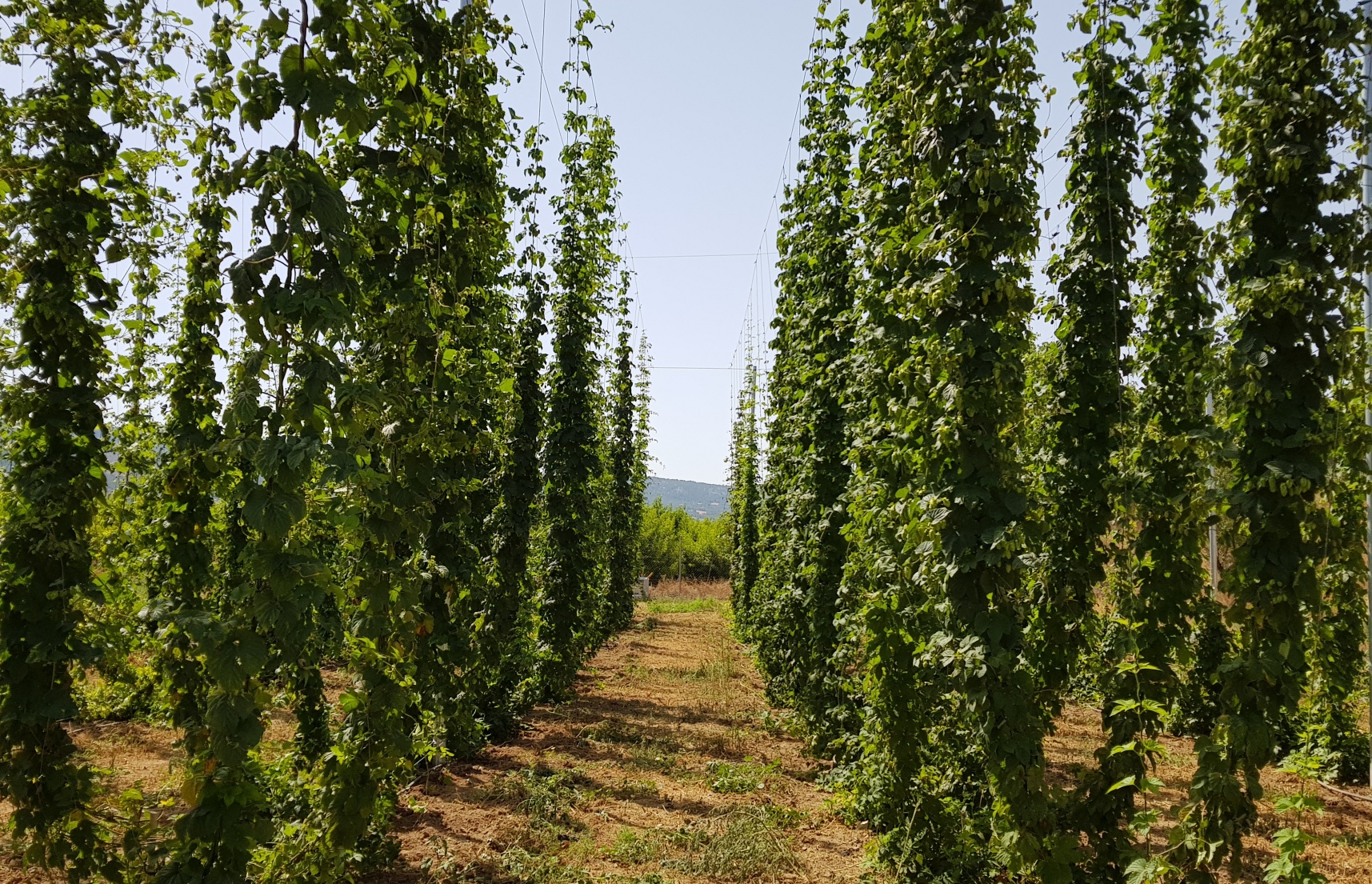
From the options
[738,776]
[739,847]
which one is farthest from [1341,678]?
[739,847]

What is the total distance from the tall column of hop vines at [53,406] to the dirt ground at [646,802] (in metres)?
0.36

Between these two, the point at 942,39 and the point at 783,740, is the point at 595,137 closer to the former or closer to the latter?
the point at 942,39

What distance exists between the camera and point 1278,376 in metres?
3.88

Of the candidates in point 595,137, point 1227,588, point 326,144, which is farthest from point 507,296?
point 1227,588

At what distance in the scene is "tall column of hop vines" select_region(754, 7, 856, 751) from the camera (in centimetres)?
736

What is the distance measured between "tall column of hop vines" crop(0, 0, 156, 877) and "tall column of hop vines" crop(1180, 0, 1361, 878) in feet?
17.8

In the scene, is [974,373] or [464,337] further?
[464,337]

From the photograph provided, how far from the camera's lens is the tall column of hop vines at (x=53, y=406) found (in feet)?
12.3

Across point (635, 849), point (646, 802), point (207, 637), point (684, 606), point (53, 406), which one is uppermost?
point (53, 406)

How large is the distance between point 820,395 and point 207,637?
5.69 meters

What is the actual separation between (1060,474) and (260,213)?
4.91 m

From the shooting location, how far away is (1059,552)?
17.6 ft

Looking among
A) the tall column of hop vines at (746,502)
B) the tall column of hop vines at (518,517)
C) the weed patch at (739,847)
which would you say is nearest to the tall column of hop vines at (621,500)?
the tall column of hop vines at (746,502)

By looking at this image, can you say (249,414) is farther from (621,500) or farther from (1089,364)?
(621,500)
